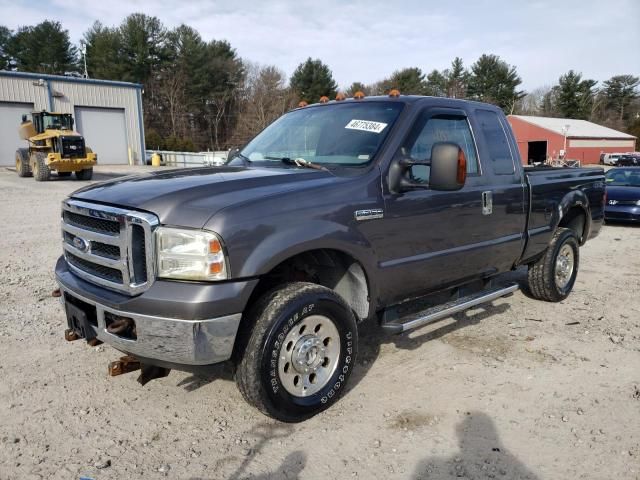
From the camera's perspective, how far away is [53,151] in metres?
19.7

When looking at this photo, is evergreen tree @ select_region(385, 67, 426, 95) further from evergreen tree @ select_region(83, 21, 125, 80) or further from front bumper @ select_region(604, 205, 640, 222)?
front bumper @ select_region(604, 205, 640, 222)

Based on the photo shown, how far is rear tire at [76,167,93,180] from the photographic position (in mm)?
20219

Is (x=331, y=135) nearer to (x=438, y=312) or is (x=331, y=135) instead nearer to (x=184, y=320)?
(x=438, y=312)

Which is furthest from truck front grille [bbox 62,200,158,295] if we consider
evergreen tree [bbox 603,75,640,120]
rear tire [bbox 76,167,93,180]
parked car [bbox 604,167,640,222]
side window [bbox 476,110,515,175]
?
evergreen tree [bbox 603,75,640,120]

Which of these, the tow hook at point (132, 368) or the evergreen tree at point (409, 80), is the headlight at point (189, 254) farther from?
the evergreen tree at point (409, 80)

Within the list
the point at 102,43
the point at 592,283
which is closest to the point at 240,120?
the point at 102,43

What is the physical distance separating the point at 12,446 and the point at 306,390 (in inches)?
68.2

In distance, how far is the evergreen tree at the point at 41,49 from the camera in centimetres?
5184

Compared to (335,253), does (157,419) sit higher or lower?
lower

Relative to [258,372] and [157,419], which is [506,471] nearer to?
[258,372]

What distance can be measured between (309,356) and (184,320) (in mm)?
885

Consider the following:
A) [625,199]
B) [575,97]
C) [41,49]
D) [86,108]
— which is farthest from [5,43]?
[575,97]

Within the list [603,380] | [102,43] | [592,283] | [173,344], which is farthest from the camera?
[102,43]

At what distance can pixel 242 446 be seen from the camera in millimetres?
2973
